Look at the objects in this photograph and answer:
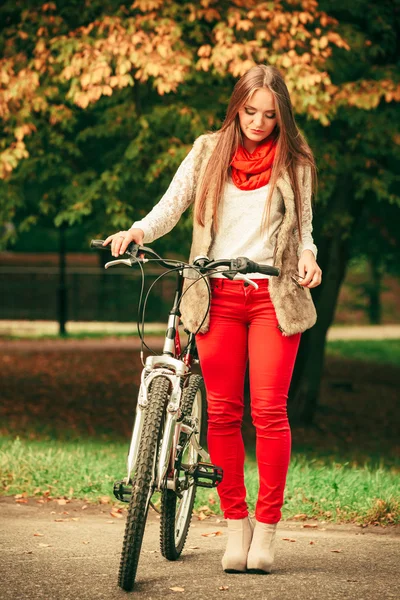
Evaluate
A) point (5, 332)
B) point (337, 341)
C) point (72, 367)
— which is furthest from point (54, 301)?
point (72, 367)

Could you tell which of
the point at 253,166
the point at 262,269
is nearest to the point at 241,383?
the point at 262,269

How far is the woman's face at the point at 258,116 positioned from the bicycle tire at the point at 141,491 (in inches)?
45.7

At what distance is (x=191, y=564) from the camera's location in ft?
14.6

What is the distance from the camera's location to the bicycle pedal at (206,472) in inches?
170

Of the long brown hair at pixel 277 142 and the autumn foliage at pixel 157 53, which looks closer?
the long brown hair at pixel 277 142

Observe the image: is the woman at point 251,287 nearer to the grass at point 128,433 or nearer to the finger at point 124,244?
the finger at point 124,244

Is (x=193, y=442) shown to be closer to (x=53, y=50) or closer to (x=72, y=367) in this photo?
(x=53, y=50)

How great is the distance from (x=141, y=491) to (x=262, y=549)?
741 mm

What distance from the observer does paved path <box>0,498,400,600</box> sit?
3973 mm

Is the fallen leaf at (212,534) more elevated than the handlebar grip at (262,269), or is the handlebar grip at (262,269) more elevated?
the handlebar grip at (262,269)

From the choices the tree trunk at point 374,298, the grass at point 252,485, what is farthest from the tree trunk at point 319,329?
the tree trunk at point 374,298

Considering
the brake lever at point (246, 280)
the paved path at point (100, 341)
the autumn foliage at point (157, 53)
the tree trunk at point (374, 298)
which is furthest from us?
the tree trunk at point (374, 298)

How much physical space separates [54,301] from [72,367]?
11166mm

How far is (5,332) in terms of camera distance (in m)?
25.3
